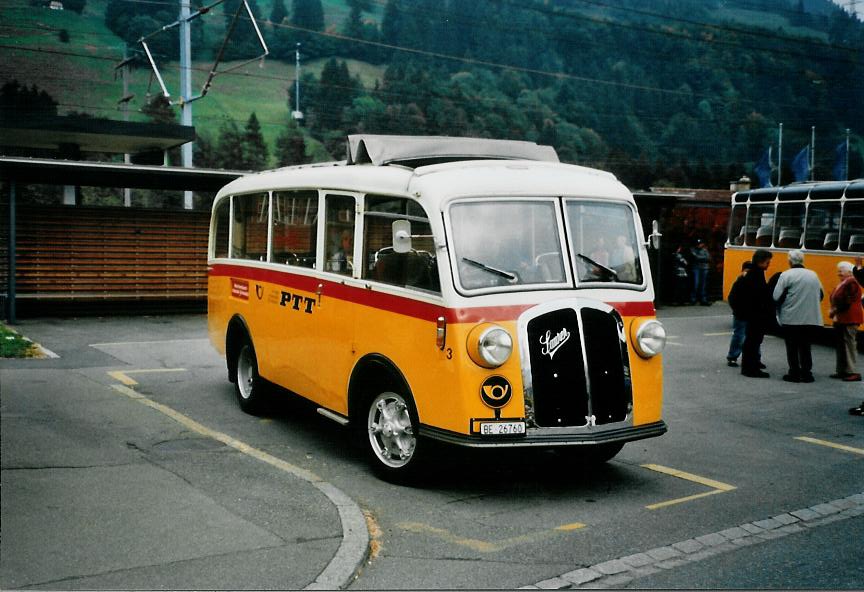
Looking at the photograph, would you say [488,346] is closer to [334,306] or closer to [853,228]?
[334,306]

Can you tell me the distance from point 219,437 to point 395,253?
2.83 metres

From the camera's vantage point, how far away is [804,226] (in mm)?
20375

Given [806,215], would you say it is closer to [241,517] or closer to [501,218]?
[501,218]

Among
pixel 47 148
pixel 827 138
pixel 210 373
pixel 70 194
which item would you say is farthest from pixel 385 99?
pixel 210 373

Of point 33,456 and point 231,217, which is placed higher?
point 231,217

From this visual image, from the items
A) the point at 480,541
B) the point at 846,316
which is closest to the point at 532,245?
the point at 480,541

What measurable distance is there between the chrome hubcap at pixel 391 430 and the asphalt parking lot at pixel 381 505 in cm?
29

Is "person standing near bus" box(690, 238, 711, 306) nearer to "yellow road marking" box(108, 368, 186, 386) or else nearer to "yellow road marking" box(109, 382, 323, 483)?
"yellow road marking" box(108, 368, 186, 386)

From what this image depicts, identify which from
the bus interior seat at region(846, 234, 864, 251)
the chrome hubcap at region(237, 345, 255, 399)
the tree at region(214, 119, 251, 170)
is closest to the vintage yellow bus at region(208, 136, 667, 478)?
the chrome hubcap at region(237, 345, 255, 399)

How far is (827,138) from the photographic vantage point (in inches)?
4291

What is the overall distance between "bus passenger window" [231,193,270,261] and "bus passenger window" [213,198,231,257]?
0.89 feet

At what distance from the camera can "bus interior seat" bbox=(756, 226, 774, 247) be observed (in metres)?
21.7

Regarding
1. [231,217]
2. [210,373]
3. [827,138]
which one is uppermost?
[827,138]

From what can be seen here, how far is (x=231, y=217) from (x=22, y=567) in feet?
21.7
